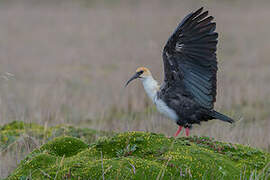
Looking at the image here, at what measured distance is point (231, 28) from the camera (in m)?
18.8

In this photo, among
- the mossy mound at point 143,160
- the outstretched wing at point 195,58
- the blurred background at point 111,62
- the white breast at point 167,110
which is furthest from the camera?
the blurred background at point 111,62

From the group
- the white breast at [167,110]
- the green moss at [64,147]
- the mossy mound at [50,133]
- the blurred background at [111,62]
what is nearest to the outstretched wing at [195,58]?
the white breast at [167,110]

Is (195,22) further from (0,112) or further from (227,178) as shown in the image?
(0,112)

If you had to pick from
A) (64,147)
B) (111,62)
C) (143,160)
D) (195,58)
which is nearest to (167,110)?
(195,58)

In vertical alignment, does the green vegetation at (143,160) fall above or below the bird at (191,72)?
below

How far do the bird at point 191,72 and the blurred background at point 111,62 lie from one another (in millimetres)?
638

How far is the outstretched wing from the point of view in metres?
5.47

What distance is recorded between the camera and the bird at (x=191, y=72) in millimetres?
5484

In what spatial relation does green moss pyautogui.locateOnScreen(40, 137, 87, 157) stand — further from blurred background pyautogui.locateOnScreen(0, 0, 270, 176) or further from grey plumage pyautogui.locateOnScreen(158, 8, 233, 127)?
grey plumage pyautogui.locateOnScreen(158, 8, 233, 127)

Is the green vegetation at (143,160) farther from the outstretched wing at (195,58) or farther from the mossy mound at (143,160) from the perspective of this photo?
the outstretched wing at (195,58)

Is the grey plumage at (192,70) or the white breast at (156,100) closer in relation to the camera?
the grey plumage at (192,70)

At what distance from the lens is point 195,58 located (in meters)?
5.62

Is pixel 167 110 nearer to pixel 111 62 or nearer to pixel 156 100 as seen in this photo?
pixel 156 100

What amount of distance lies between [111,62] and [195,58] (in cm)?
991
